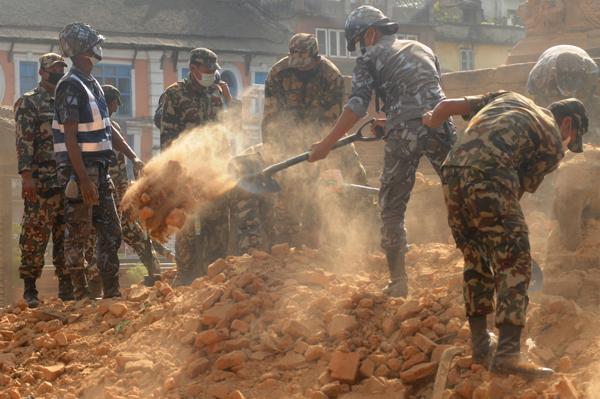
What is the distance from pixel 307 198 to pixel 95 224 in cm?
214

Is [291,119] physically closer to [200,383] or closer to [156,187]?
[156,187]

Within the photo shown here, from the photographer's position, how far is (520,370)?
5801 mm

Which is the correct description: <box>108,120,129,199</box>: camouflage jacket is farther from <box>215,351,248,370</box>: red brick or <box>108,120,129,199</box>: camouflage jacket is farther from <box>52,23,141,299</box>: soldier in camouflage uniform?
<box>215,351,248,370</box>: red brick

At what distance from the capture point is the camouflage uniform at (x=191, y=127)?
1050 centimetres

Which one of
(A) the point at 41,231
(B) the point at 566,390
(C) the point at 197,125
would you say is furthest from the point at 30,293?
(B) the point at 566,390

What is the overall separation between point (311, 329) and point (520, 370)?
181 cm

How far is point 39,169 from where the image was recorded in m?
9.93

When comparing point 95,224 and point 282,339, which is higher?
point 95,224

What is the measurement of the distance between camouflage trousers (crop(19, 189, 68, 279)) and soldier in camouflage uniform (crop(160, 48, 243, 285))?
104 cm

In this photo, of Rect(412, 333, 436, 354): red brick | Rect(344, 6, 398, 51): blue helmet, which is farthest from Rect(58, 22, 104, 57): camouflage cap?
Rect(412, 333, 436, 354): red brick

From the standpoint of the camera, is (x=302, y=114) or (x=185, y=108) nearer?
(x=302, y=114)

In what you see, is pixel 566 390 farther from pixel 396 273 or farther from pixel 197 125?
pixel 197 125

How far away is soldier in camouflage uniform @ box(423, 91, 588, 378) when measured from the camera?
584 cm

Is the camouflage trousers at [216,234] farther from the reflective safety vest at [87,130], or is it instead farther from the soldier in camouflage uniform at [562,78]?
the soldier in camouflage uniform at [562,78]
